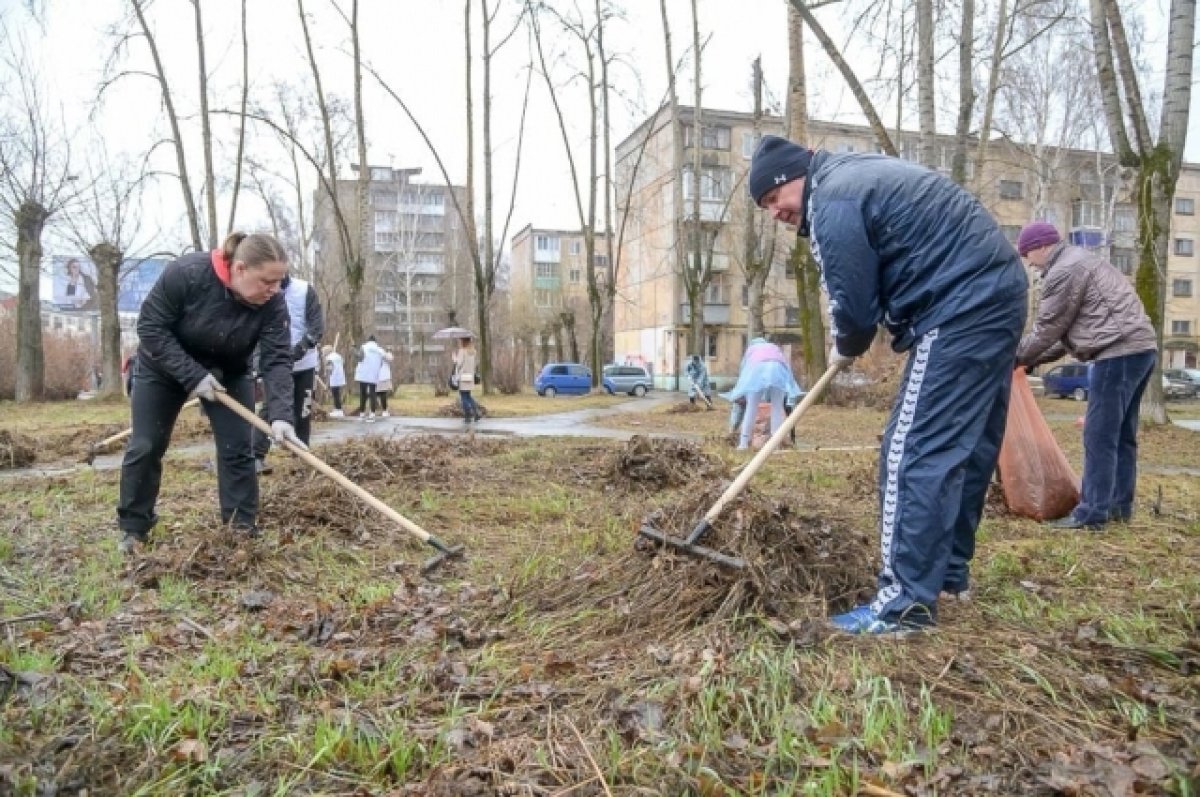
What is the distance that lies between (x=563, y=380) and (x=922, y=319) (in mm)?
31261

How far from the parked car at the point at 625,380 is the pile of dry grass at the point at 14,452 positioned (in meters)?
27.8

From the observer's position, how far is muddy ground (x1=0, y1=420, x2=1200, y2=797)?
1.87 metres

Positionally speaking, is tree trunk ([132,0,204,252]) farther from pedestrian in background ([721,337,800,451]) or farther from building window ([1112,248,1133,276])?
building window ([1112,248,1133,276])

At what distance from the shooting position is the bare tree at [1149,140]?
953 cm

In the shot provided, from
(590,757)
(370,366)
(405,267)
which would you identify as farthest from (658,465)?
(405,267)

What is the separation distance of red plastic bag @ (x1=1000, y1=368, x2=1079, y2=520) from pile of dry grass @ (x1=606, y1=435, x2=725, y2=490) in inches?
75.4

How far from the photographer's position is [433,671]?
2.40 meters

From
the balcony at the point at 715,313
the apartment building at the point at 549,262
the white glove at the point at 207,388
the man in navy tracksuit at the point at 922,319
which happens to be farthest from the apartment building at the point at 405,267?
the man in navy tracksuit at the point at 922,319

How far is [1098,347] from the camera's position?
14.1 ft

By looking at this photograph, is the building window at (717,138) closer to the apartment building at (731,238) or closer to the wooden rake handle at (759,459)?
the apartment building at (731,238)

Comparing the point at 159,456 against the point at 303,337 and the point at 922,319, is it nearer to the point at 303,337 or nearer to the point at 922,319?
the point at 303,337

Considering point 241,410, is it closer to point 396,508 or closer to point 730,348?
point 396,508

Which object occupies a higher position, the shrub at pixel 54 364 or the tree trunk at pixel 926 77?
the tree trunk at pixel 926 77

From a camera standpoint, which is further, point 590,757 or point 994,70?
point 994,70
